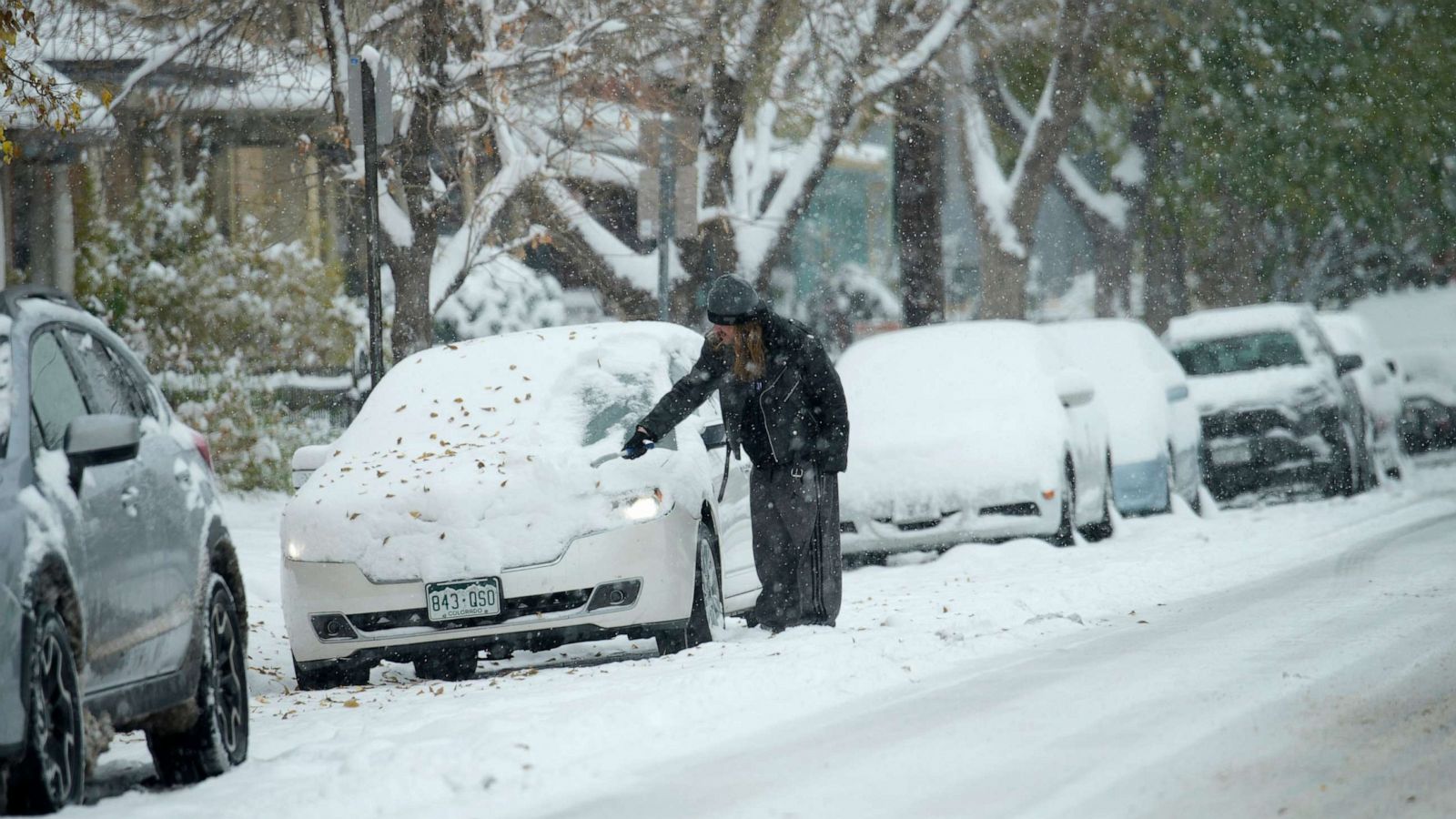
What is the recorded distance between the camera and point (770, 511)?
10188mm

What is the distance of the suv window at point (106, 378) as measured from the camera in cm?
687

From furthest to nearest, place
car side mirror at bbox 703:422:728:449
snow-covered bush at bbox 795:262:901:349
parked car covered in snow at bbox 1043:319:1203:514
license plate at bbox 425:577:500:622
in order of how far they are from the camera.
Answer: snow-covered bush at bbox 795:262:901:349 → parked car covered in snow at bbox 1043:319:1203:514 → car side mirror at bbox 703:422:728:449 → license plate at bbox 425:577:500:622

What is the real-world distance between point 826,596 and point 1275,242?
36171 mm

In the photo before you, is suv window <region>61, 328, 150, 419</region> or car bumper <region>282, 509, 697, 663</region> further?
car bumper <region>282, 509, 697, 663</region>

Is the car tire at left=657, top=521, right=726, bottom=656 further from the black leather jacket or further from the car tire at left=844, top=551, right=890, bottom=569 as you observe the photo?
the car tire at left=844, top=551, right=890, bottom=569

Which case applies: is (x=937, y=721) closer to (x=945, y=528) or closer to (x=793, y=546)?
(x=793, y=546)

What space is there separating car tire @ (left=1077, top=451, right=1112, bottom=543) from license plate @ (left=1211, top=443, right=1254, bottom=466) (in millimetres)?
3702

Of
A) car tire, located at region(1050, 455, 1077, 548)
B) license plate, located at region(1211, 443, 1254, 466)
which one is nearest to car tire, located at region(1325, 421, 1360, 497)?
license plate, located at region(1211, 443, 1254, 466)

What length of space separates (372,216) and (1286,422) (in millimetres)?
9629

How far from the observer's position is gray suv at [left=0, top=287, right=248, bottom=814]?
18.1 ft

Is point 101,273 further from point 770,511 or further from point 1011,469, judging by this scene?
point 770,511

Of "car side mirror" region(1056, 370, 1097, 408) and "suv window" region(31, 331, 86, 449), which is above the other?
"suv window" region(31, 331, 86, 449)

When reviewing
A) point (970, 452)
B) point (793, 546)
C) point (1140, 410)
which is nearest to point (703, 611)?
point (793, 546)

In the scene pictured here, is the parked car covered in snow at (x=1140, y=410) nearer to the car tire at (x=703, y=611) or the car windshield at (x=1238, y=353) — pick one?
the car windshield at (x=1238, y=353)
